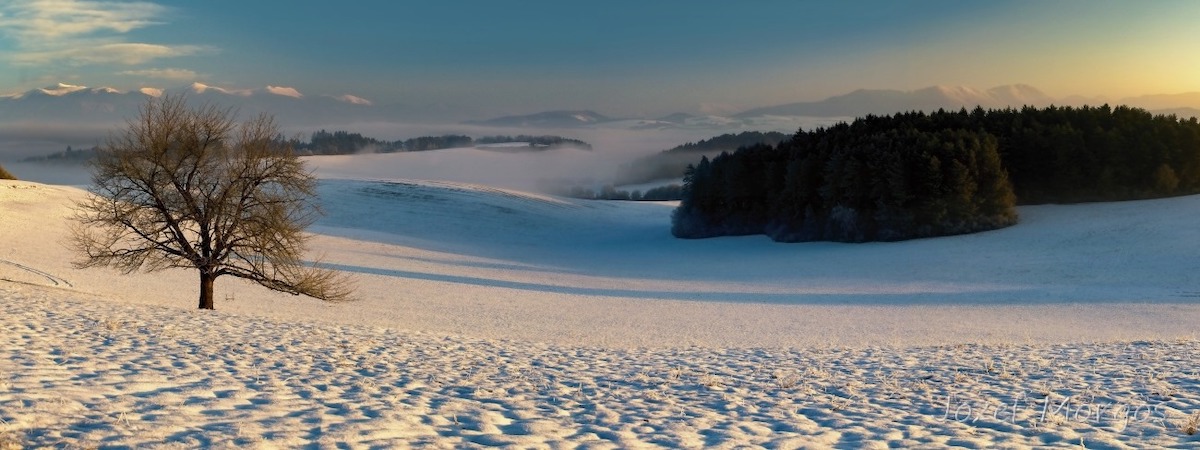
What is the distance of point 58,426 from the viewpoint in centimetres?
793

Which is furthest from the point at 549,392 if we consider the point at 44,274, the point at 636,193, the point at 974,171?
the point at 636,193

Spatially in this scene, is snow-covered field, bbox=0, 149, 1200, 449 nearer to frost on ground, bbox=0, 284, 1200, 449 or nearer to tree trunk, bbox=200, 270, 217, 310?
frost on ground, bbox=0, 284, 1200, 449

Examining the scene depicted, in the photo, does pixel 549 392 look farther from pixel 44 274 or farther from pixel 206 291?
pixel 44 274

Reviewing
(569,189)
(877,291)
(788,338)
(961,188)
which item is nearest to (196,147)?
(788,338)

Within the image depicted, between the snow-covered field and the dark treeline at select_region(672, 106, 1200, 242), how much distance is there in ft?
14.1

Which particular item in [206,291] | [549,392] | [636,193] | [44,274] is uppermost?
[636,193]

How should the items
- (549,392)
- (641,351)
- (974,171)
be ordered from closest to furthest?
(549,392)
(641,351)
(974,171)

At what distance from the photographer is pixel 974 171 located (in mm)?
48656

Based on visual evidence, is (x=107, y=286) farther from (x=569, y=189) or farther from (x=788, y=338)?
(x=569, y=189)

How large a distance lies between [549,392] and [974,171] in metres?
43.4

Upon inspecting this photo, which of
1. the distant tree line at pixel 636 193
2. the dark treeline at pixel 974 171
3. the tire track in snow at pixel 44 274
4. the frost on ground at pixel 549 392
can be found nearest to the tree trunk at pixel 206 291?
the tire track in snow at pixel 44 274

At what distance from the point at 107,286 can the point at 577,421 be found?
24.7 meters

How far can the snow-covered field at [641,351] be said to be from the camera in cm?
880

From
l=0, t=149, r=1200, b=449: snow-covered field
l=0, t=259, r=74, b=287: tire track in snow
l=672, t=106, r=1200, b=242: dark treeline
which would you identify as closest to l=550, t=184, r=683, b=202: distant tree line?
l=672, t=106, r=1200, b=242: dark treeline
